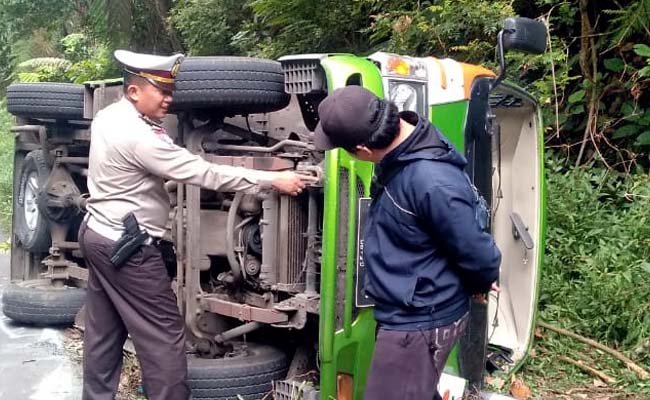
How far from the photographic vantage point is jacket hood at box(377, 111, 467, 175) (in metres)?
2.65

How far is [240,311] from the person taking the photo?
397 centimetres

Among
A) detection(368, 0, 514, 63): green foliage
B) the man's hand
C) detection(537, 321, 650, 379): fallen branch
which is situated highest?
detection(368, 0, 514, 63): green foliage

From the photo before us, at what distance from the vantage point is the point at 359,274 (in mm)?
3467

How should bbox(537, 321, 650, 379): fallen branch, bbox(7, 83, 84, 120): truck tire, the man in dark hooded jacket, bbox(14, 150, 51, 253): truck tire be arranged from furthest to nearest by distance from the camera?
1. bbox(14, 150, 51, 253): truck tire
2. bbox(7, 83, 84, 120): truck tire
3. bbox(537, 321, 650, 379): fallen branch
4. the man in dark hooded jacket

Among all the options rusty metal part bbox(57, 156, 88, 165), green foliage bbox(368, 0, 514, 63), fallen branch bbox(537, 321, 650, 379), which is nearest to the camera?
fallen branch bbox(537, 321, 650, 379)

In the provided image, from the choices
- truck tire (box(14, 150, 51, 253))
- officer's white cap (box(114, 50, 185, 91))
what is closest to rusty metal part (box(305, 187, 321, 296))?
officer's white cap (box(114, 50, 185, 91))

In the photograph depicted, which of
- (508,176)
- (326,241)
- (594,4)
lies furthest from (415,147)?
(594,4)

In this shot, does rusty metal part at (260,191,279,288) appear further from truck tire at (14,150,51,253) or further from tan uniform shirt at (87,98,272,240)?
truck tire at (14,150,51,253)

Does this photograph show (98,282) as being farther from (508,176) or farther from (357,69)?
(508,176)

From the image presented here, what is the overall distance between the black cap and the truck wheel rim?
3791mm

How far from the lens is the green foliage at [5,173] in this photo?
11981 mm

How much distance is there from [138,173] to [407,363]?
158 cm

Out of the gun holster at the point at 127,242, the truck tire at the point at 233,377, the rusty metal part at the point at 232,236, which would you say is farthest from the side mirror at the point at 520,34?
the truck tire at the point at 233,377

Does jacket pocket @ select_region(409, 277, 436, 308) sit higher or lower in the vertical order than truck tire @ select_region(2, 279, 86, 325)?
higher
